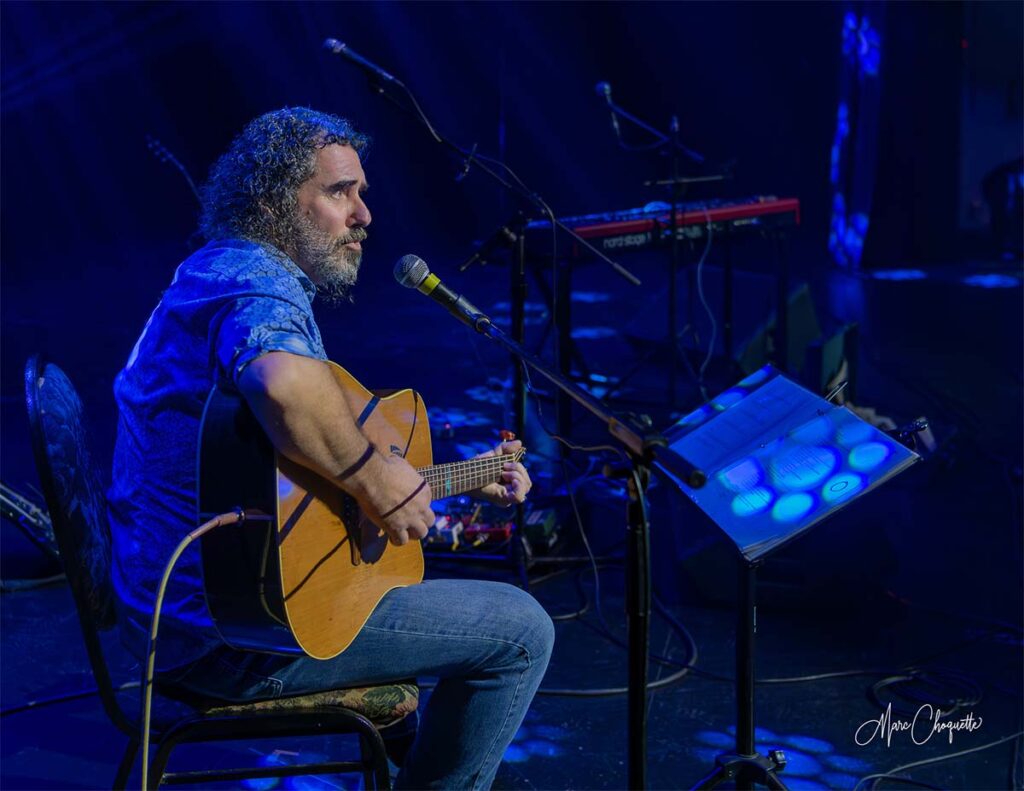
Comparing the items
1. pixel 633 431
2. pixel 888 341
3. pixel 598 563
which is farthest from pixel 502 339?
pixel 888 341

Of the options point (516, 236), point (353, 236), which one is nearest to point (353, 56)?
point (516, 236)

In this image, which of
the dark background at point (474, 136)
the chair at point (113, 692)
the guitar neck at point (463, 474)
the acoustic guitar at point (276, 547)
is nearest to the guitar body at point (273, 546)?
the acoustic guitar at point (276, 547)

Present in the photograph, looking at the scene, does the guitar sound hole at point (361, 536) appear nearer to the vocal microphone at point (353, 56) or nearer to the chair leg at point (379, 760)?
the chair leg at point (379, 760)

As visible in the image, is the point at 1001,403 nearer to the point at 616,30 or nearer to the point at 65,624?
the point at 65,624

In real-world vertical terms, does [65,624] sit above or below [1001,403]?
above

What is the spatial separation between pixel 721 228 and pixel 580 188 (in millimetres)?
4787

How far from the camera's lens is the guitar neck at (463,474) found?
2082mm

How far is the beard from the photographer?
203cm

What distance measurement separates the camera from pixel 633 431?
1474mm

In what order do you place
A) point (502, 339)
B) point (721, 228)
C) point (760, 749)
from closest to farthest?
point (502, 339), point (760, 749), point (721, 228)

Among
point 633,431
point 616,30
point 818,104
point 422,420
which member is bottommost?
point 818,104

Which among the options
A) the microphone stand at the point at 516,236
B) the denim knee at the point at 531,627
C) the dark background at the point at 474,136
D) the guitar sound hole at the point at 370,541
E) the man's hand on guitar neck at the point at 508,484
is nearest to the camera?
the guitar sound hole at the point at 370,541

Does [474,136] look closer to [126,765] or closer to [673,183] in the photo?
[673,183]

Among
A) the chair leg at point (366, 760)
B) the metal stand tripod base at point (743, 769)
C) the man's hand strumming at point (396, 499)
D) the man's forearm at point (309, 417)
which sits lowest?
the metal stand tripod base at point (743, 769)
